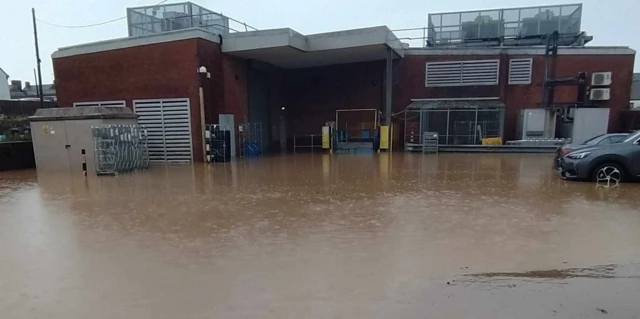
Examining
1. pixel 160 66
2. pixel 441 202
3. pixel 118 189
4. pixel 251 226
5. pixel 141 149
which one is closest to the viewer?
pixel 251 226

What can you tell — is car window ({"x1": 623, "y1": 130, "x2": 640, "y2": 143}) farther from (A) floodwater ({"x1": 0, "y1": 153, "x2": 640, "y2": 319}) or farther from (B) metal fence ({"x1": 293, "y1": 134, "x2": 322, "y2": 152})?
(B) metal fence ({"x1": 293, "y1": 134, "x2": 322, "y2": 152})

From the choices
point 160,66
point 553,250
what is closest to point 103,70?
point 160,66

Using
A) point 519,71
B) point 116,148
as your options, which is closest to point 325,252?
point 116,148

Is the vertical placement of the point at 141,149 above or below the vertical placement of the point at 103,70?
below

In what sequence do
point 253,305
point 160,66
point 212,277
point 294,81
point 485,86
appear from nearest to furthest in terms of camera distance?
point 253,305 < point 212,277 < point 160,66 < point 485,86 < point 294,81

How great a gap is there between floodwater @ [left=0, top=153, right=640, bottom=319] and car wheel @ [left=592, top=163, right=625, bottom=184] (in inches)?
18.0

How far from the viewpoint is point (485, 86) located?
19750 millimetres

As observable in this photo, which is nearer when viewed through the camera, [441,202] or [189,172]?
[441,202]

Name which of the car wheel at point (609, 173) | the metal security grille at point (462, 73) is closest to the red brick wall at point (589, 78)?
the metal security grille at point (462, 73)

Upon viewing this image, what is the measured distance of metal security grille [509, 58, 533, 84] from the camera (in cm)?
1933

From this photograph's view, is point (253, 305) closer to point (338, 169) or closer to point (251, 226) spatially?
point (251, 226)

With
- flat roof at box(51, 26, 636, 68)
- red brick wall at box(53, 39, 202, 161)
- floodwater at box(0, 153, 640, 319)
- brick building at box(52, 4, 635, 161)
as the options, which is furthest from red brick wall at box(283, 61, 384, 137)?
floodwater at box(0, 153, 640, 319)

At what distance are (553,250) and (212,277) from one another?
400 centimetres

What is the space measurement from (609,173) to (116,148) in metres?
14.0
